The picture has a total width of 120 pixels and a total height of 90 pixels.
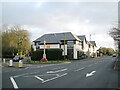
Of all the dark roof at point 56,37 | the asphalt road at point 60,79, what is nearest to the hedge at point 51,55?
the dark roof at point 56,37

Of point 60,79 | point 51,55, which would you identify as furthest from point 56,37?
point 60,79

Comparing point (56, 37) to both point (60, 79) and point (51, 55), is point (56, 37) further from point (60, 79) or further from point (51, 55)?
point (60, 79)

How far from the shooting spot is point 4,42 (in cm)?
3797

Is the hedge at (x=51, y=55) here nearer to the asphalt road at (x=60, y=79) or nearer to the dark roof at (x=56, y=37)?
the dark roof at (x=56, y=37)

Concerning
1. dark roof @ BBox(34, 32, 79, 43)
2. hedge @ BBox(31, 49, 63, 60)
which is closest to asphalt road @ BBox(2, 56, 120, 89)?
Result: hedge @ BBox(31, 49, 63, 60)

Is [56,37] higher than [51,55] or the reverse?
higher

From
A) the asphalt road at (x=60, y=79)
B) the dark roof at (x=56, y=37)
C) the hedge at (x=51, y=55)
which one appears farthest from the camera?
the dark roof at (x=56, y=37)

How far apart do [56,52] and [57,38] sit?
9139mm

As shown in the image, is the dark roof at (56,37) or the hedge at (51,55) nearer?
the hedge at (51,55)

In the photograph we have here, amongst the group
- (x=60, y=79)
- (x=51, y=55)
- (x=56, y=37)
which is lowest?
(x=60, y=79)

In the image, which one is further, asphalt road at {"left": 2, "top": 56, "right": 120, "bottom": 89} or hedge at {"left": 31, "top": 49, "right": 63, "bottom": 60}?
hedge at {"left": 31, "top": 49, "right": 63, "bottom": 60}

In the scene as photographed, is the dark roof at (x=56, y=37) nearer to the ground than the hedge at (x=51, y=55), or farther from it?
farther from it

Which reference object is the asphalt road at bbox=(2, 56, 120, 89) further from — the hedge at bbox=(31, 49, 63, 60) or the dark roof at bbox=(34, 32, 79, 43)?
A: the dark roof at bbox=(34, 32, 79, 43)

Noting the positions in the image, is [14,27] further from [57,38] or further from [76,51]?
[76,51]
